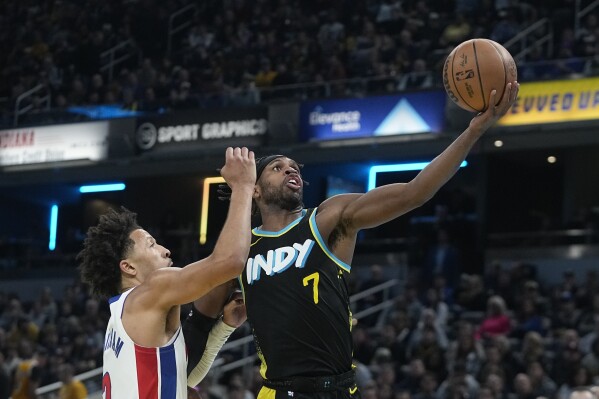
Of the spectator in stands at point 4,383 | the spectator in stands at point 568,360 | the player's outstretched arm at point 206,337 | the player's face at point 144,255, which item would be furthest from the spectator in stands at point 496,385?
the player's face at point 144,255

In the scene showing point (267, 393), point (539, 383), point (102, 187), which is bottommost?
point (539, 383)

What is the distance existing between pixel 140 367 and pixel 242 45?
1891 cm

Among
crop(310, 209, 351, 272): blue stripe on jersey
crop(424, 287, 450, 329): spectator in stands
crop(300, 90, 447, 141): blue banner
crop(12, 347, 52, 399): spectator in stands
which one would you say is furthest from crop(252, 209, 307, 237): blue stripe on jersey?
crop(300, 90, 447, 141): blue banner

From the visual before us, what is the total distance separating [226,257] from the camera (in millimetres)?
4871

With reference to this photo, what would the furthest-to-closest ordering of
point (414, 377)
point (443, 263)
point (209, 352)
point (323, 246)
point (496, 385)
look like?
point (443, 263) < point (414, 377) < point (496, 385) < point (209, 352) < point (323, 246)

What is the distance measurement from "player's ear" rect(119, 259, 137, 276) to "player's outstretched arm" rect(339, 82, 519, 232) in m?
1.07

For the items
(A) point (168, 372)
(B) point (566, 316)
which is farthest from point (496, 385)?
(A) point (168, 372)

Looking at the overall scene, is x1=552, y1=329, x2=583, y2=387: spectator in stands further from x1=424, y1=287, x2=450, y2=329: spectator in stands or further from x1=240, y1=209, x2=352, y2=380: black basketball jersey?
x1=240, y1=209, x2=352, y2=380: black basketball jersey

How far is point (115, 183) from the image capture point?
1019 inches

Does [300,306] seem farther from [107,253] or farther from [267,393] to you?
[107,253]

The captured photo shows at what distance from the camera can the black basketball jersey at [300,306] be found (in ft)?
19.0

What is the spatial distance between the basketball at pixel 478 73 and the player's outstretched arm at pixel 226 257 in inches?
48.3

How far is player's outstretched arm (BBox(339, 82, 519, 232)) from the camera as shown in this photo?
17.6ft

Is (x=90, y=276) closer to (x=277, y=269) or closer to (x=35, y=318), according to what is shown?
(x=277, y=269)
